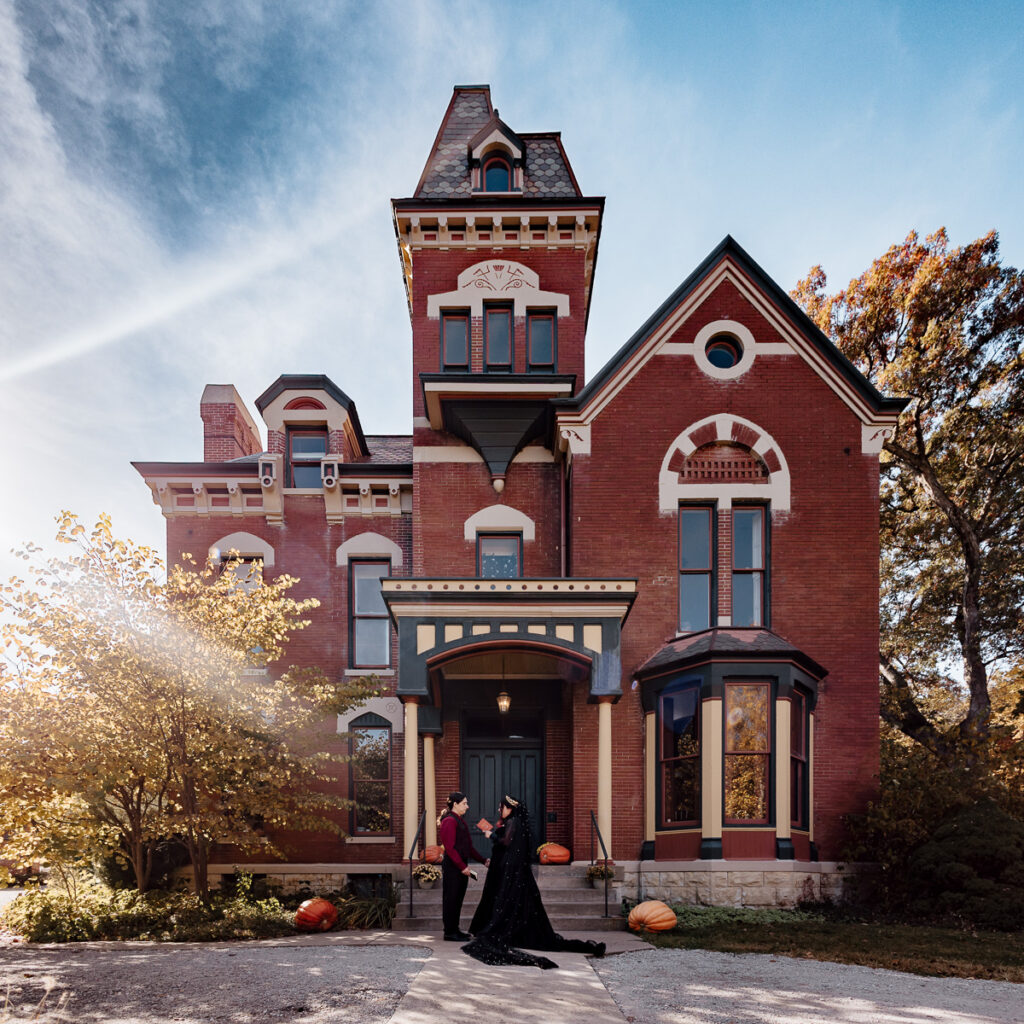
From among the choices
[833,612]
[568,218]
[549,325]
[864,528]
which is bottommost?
[833,612]

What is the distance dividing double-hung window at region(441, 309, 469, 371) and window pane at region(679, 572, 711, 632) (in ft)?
22.1

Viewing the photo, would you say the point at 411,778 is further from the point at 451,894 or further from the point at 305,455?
the point at 305,455

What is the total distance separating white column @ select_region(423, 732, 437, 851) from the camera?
14039 millimetres

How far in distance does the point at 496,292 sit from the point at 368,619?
7663 mm

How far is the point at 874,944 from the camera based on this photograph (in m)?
10.8

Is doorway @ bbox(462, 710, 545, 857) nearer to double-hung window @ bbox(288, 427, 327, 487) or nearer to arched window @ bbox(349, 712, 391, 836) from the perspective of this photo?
arched window @ bbox(349, 712, 391, 836)

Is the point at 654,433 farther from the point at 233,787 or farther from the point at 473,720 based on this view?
the point at 233,787

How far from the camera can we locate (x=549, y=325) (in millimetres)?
18812

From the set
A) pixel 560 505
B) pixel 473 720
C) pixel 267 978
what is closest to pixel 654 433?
pixel 560 505

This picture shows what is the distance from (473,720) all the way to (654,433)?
22.0 feet

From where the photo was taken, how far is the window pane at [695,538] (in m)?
16.1

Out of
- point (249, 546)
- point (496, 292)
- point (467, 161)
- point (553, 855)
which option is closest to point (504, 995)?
point (553, 855)

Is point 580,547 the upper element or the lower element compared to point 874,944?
upper

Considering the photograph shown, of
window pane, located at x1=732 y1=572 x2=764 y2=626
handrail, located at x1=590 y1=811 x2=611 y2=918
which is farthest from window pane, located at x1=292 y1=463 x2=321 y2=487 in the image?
handrail, located at x1=590 y1=811 x2=611 y2=918
